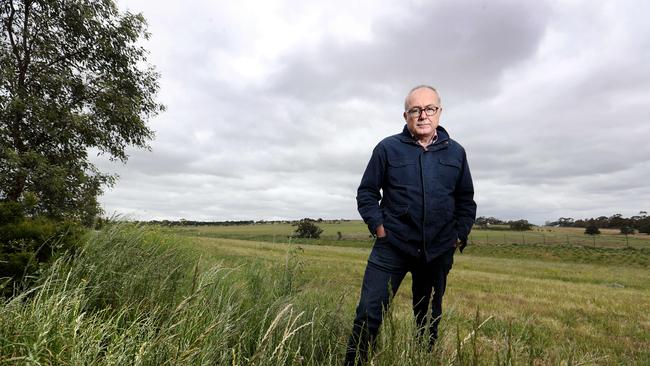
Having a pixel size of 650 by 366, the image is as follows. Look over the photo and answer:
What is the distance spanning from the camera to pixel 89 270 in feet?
13.4

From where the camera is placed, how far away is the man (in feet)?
10.3

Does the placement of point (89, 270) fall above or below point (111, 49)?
below

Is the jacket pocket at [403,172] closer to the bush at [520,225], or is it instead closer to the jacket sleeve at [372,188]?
the jacket sleeve at [372,188]

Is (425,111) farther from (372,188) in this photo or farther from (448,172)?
(372,188)

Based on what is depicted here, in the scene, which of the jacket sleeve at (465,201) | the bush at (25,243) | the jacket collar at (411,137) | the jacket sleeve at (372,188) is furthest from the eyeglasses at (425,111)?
the bush at (25,243)

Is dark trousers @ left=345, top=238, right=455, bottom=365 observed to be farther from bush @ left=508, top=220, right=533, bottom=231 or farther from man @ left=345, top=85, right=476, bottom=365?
bush @ left=508, top=220, right=533, bottom=231

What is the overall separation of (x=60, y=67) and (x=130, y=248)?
12.0 meters

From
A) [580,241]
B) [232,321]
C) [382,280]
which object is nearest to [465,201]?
[382,280]

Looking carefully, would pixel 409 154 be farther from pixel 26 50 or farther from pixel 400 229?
pixel 26 50

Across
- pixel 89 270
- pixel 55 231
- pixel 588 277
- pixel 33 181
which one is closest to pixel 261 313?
pixel 89 270

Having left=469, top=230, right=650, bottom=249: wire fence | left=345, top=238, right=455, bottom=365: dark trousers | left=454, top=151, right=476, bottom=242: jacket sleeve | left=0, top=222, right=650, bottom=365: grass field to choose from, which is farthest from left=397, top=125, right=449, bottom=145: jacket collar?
left=469, top=230, right=650, bottom=249: wire fence

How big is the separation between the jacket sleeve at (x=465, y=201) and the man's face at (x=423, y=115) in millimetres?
503

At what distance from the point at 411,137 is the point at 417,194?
0.57m

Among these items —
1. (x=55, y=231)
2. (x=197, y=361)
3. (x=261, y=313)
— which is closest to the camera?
(x=197, y=361)
